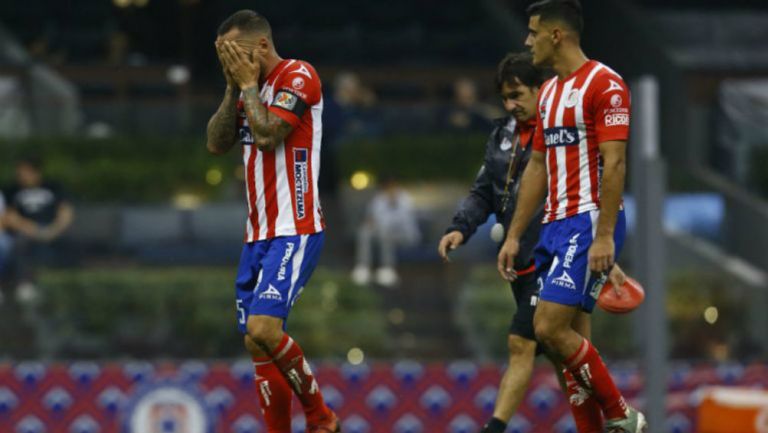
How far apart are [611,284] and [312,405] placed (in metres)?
1.75

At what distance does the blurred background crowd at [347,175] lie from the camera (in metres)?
17.4

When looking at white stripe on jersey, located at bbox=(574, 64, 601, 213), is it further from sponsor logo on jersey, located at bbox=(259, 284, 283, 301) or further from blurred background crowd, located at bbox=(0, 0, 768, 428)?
blurred background crowd, located at bbox=(0, 0, 768, 428)

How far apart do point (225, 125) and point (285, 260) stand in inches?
30.1

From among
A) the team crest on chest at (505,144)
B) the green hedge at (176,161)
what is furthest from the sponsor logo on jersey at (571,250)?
the green hedge at (176,161)

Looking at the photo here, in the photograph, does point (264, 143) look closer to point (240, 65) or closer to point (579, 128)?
point (240, 65)

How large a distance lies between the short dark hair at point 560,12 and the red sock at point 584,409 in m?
1.87

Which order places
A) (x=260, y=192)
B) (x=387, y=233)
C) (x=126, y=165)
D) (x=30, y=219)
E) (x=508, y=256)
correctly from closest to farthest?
(x=260, y=192), (x=508, y=256), (x=30, y=219), (x=387, y=233), (x=126, y=165)

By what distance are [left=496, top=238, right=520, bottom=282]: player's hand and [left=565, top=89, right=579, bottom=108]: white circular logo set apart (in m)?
0.90

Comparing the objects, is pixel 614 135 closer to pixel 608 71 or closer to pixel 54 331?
pixel 608 71

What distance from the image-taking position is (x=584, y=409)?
27.2 ft

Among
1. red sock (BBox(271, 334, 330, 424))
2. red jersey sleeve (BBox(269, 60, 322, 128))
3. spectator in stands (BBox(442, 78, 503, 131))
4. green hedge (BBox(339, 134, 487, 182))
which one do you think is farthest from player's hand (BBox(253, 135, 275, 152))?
spectator in stands (BBox(442, 78, 503, 131))

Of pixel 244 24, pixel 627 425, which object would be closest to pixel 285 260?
pixel 244 24

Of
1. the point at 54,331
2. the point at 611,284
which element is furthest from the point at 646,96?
the point at 54,331

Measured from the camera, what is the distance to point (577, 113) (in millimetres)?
7871
